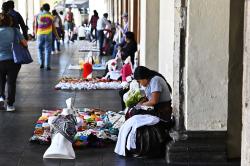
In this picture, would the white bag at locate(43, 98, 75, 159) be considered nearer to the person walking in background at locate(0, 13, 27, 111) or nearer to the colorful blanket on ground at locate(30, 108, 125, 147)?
the colorful blanket on ground at locate(30, 108, 125, 147)

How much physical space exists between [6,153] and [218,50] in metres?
2.79

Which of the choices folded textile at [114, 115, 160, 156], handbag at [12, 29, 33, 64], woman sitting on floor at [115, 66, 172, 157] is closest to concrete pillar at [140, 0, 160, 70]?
handbag at [12, 29, 33, 64]

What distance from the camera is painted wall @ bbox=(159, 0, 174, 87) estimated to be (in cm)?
863

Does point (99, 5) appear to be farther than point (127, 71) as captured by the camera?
Yes

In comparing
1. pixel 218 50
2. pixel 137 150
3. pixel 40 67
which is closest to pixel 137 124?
pixel 137 150

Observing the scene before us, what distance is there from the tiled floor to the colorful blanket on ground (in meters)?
0.13

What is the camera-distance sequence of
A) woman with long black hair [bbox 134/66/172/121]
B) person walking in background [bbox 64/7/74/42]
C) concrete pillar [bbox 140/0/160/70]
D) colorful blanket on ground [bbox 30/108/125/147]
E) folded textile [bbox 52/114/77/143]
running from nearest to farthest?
folded textile [bbox 52/114/77/143] → woman with long black hair [bbox 134/66/172/121] → colorful blanket on ground [bbox 30/108/125/147] → concrete pillar [bbox 140/0/160/70] → person walking in background [bbox 64/7/74/42]

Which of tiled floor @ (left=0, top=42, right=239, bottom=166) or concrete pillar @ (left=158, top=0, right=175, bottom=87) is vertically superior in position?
concrete pillar @ (left=158, top=0, right=175, bottom=87)

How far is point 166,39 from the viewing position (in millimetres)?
9328

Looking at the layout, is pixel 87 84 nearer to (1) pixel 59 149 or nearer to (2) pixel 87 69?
(2) pixel 87 69

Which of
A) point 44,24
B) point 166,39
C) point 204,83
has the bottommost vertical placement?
point 204,83

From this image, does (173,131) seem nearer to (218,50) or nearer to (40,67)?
(218,50)

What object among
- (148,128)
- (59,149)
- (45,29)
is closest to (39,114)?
(59,149)

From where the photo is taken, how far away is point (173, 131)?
6.86 metres
